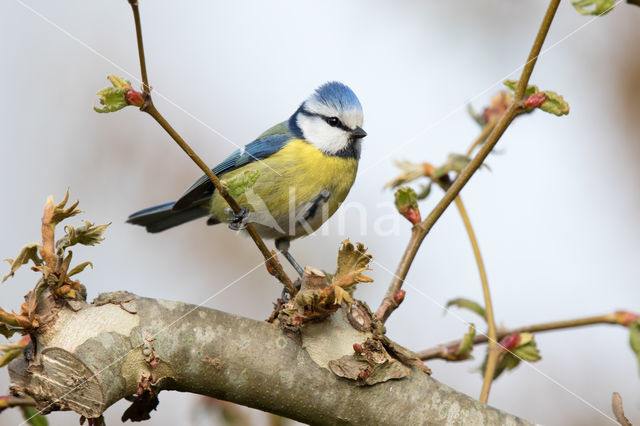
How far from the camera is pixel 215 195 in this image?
314 cm

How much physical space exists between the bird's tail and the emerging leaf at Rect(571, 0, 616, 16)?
2492 mm

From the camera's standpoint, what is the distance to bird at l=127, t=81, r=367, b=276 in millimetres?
2857

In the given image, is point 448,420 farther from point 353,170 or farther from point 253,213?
point 353,170

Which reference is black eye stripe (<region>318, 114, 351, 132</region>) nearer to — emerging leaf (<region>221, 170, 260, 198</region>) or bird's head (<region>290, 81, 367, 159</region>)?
bird's head (<region>290, 81, 367, 159</region>)

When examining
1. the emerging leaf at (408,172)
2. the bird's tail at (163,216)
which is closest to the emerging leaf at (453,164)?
the emerging leaf at (408,172)

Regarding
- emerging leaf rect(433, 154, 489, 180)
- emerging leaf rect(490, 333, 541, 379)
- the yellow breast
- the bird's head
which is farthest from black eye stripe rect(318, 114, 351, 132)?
emerging leaf rect(490, 333, 541, 379)

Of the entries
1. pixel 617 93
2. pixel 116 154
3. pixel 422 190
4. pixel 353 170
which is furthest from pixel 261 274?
pixel 617 93

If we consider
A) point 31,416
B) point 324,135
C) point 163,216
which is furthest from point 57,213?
point 163,216

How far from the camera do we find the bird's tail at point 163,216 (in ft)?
11.4

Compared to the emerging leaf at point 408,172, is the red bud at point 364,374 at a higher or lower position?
lower

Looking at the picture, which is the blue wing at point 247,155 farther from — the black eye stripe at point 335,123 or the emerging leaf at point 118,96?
the emerging leaf at point 118,96

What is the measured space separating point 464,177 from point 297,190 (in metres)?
1.17

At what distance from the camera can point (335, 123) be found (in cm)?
319

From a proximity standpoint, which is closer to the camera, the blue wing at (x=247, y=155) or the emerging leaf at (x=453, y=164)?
the emerging leaf at (x=453, y=164)
